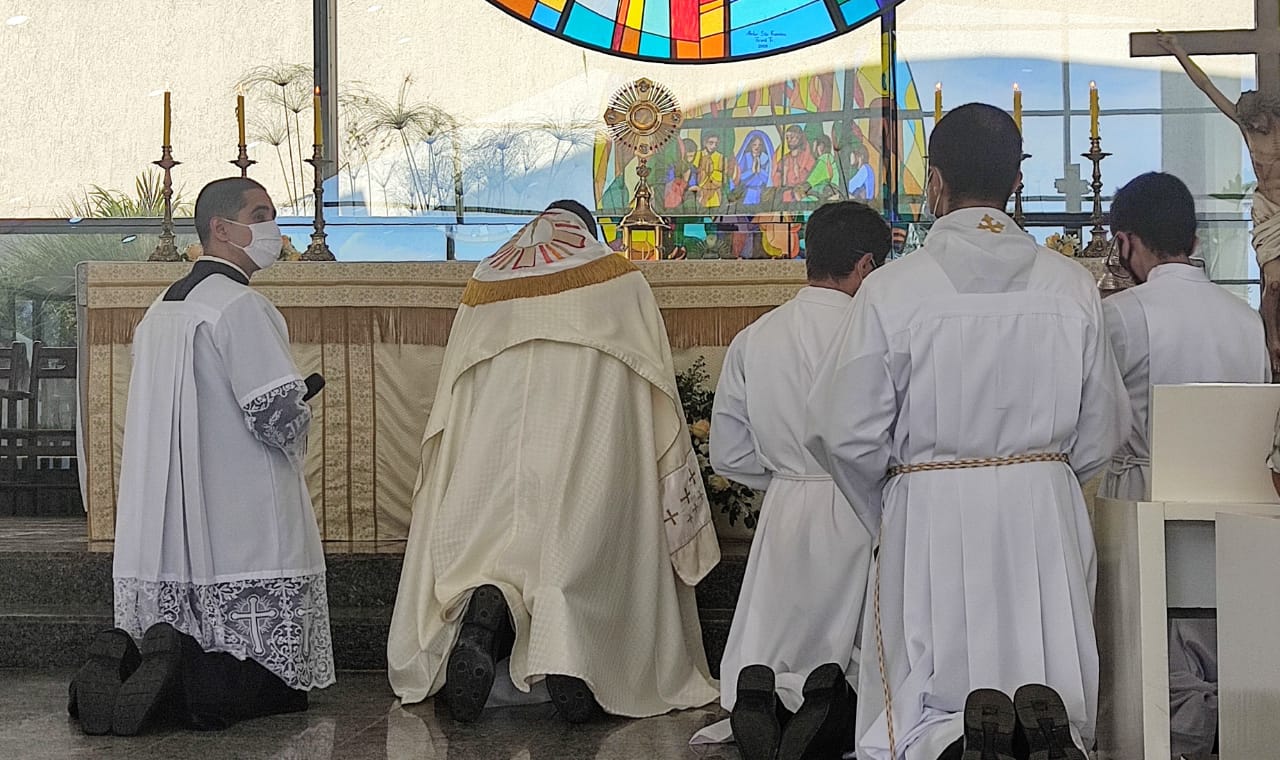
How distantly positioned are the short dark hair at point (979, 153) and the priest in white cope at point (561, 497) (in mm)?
1795

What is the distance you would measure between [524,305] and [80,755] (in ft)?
6.37

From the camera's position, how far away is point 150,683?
468 centimetres

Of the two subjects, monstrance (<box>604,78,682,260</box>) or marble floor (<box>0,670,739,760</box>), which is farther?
monstrance (<box>604,78,682,260</box>)

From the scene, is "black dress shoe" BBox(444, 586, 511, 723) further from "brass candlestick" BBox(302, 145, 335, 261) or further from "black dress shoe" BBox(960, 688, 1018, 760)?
"brass candlestick" BBox(302, 145, 335, 261)

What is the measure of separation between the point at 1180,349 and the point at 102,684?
10.4ft

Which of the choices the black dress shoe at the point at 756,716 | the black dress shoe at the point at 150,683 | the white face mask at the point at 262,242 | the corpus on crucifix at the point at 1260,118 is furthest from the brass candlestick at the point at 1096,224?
the black dress shoe at the point at 150,683

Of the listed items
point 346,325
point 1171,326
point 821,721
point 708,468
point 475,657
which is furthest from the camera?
point 346,325

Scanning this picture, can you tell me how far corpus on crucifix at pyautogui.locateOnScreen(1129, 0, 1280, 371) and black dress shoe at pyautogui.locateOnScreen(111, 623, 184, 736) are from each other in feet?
10.5

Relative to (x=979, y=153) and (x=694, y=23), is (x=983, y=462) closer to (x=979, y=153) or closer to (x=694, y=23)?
(x=979, y=153)

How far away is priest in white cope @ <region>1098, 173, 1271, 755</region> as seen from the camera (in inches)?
167

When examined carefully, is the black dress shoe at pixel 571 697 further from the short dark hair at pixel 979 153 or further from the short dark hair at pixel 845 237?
the short dark hair at pixel 979 153

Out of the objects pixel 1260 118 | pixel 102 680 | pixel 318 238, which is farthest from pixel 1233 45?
pixel 318 238

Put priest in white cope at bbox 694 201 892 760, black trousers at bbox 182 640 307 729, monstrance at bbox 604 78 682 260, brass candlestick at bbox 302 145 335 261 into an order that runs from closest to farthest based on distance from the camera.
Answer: priest in white cope at bbox 694 201 892 760 → black trousers at bbox 182 640 307 729 → brass candlestick at bbox 302 145 335 261 → monstrance at bbox 604 78 682 260

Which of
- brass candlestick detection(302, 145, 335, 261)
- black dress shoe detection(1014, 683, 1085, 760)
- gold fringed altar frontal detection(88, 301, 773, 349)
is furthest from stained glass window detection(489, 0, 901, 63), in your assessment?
black dress shoe detection(1014, 683, 1085, 760)
